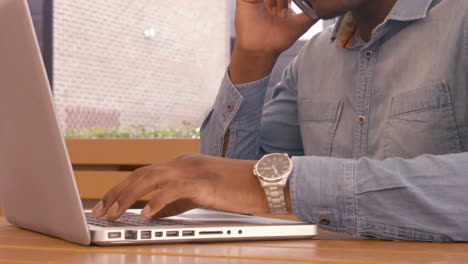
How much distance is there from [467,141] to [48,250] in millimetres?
872

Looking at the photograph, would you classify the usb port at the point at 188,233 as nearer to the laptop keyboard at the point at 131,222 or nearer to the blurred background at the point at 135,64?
the laptop keyboard at the point at 131,222

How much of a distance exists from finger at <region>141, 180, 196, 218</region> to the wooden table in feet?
A: 0.28

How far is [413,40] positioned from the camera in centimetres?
150

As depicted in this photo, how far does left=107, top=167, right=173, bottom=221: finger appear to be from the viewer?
0.97 metres

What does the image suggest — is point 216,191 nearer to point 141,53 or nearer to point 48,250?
point 48,250

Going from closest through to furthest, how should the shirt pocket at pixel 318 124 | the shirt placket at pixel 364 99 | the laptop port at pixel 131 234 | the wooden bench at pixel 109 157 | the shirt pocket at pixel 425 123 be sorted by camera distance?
the laptop port at pixel 131 234 < the shirt pocket at pixel 425 123 < the shirt placket at pixel 364 99 < the shirt pocket at pixel 318 124 < the wooden bench at pixel 109 157

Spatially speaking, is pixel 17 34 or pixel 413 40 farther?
pixel 413 40

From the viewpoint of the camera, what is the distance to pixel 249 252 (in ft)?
2.71

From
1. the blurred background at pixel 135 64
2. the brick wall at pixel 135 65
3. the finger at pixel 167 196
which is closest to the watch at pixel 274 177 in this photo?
the finger at pixel 167 196

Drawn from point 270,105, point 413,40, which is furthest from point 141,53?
point 413,40

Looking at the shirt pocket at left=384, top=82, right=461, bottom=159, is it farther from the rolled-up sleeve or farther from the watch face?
the watch face

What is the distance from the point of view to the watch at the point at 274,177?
1010mm

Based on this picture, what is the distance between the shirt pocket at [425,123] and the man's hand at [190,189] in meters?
0.52

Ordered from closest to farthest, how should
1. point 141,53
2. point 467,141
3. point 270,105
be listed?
point 467,141 < point 270,105 < point 141,53
